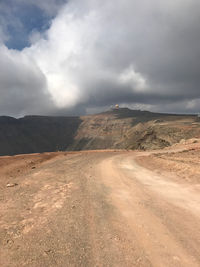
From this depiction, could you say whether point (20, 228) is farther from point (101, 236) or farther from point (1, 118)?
point (1, 118)

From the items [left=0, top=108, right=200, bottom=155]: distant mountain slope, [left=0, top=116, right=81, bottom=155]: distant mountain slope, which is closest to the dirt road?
[left=0, top=108, right=200, bottom=155]: distant mountain slope

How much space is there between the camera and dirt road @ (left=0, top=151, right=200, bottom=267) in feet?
12.2

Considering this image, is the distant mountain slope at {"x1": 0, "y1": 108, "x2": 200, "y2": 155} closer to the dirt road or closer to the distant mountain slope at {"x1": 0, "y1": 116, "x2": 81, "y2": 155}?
the distant mountain slope at {"x1": 0, "y1": 116, "x2": 81, "y2": 155}

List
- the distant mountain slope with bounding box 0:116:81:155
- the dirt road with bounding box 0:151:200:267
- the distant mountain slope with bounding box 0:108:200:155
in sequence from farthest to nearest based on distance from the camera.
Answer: the distant mountain slope with bounding box 0:116:81:155, the distant mountain slope with bounding box 0:108:200:155, the dirt road with bounding box 0:151:200:267

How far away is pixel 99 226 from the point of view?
4.98m

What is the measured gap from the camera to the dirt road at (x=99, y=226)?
372 centimetres

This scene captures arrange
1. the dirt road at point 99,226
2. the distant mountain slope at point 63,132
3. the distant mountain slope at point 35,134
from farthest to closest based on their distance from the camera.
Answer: the distant mountain slope at point 35,134
the distant mountain slope at point 63,132
the dirt road at point 99,226

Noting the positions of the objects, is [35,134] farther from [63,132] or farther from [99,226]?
[99,226]

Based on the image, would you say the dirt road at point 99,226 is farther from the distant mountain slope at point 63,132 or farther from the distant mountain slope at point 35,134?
the distant mountain slope at point 35,134

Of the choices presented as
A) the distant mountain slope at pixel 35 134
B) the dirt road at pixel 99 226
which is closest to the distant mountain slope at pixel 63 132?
the distant mountain slope at pixel 35 134

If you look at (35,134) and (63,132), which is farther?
(63,132)

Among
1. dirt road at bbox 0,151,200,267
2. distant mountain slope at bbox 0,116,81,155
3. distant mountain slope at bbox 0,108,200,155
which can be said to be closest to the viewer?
dirt road at bbox 0,151,200,267

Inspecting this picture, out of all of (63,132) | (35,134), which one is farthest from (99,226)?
(63,132)

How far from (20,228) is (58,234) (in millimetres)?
1055
